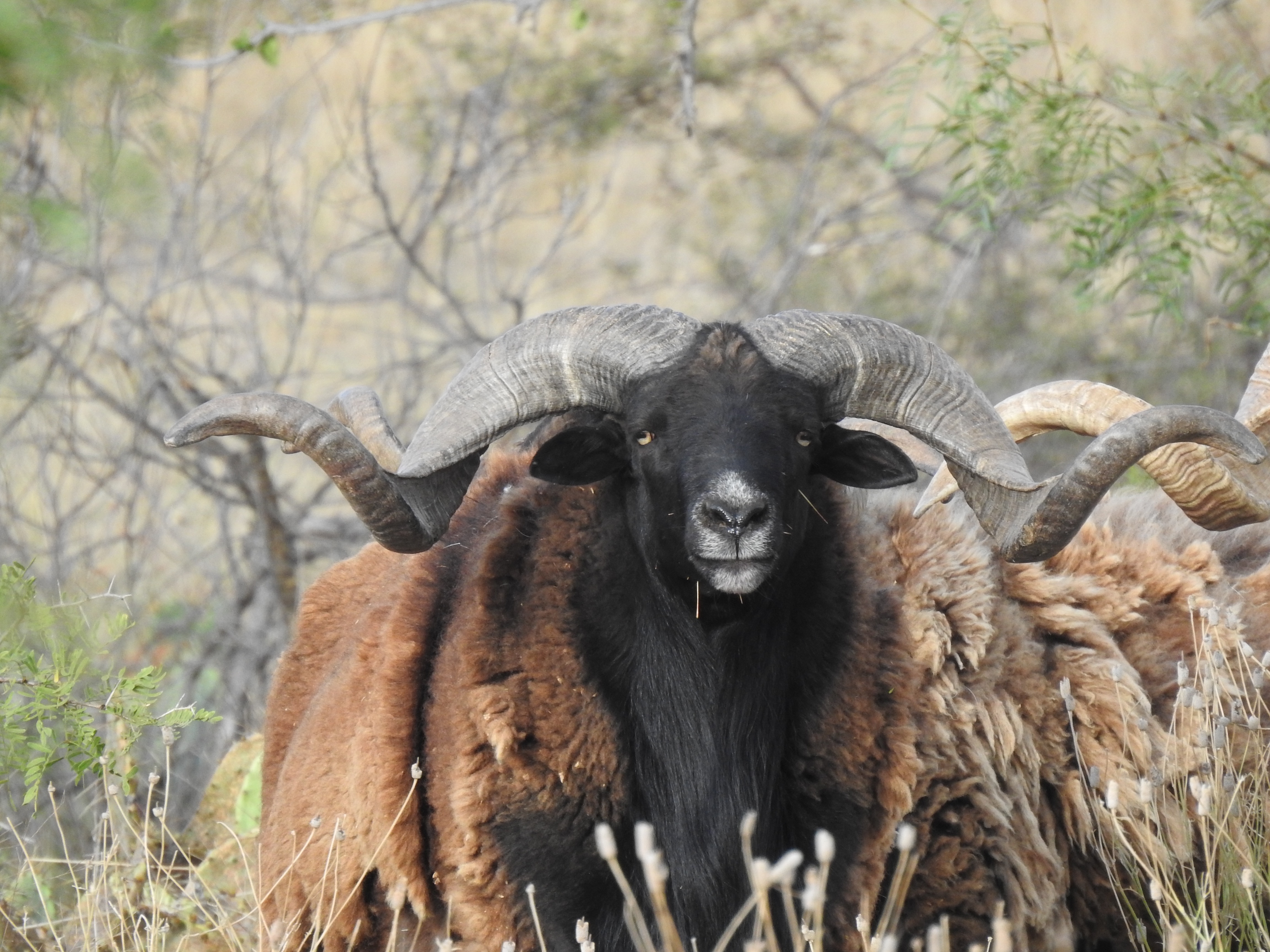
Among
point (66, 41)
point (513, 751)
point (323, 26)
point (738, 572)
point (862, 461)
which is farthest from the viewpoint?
point (323, 26)

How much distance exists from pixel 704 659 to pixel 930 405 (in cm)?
122

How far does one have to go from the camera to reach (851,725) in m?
4.86

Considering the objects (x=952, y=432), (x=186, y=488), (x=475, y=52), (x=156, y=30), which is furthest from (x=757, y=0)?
(x=156, y=30)

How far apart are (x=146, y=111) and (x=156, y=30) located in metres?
6.00

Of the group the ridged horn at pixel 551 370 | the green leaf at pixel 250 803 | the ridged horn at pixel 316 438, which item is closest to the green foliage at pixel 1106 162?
the ridged horn at pixel 551 370

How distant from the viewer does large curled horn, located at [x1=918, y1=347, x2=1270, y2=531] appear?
484 centimetres

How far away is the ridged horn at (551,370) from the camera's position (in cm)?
483

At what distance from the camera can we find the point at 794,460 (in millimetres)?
4773

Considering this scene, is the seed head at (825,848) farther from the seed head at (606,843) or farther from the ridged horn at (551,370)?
the ridged horn at (551,370)

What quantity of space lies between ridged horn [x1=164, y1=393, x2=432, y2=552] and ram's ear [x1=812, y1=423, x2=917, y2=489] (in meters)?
1.53

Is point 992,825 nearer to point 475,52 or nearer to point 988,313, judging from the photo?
point 988,313

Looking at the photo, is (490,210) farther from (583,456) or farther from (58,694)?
(58,694)

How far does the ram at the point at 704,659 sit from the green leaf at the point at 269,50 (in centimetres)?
298

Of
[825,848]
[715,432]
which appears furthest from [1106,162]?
[825,848]
